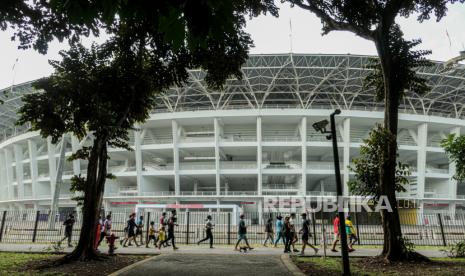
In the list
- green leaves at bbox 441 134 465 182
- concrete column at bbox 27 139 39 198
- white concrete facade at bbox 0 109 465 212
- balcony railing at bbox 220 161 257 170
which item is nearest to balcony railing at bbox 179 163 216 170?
white concrete facade at bbox 0 109 465 212

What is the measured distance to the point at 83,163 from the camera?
1987 inches

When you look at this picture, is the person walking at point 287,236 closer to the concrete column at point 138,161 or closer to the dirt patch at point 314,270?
the dirt patch at point 314,270

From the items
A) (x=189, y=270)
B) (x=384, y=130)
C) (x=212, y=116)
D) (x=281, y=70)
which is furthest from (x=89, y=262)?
(x=281, y=70)

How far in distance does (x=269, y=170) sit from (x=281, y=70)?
11.1 m

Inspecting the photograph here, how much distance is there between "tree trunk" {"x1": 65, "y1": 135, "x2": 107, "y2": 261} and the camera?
10039 mm

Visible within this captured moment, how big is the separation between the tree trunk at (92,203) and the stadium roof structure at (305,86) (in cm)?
2515

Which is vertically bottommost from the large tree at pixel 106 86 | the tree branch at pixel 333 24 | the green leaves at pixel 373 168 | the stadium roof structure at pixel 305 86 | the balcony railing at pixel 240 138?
the green leaves at pixel 373 168

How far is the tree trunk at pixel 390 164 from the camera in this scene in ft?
32.0

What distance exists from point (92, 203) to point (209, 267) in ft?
13.7

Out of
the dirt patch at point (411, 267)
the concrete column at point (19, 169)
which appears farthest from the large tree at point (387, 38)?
the concrete column at point (19, 169)

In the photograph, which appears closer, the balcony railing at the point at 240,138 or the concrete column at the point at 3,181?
the balcony railing at the point at 240,138

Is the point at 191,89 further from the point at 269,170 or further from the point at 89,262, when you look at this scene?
the point at 89,262

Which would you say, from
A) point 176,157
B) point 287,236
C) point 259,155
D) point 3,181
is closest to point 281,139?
point 259,155

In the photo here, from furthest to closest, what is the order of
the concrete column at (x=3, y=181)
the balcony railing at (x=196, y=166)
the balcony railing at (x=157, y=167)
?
the concrete column at (x=3, y=181)
the balcony railing at (x=157, y=167)
the balcony railing at (x=196, y=166)
